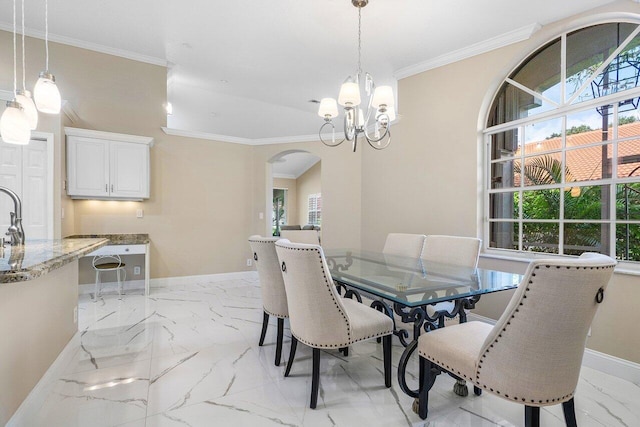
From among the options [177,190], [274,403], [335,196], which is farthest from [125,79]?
[274,403]

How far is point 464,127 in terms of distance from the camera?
3.40 metres

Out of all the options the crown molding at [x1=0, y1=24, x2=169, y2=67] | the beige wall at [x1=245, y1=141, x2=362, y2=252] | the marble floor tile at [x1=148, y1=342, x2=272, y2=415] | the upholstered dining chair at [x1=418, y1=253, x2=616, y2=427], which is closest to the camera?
the upholstered dining chair at [x1=418, y1=253, x2=616, y2=427]

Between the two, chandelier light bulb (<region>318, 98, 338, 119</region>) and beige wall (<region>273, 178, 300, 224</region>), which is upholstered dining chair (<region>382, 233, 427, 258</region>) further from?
beige wall (<region>273, 178, 300, 224</region>)

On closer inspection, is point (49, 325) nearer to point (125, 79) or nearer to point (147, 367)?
point (147, 367)

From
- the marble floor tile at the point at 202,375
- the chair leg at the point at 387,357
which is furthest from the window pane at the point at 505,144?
the marble floor tile at the point at 202,375

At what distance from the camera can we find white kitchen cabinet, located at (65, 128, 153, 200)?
3.84 m

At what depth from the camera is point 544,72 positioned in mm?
2947

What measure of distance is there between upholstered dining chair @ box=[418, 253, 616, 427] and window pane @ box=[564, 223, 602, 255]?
1686mm

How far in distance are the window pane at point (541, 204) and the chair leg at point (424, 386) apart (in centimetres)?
213

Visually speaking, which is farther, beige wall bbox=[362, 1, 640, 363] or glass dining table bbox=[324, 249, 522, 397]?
beige wall bbox=[362, 1, 640, 363]

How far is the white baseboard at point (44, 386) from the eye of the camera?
60.1 inches

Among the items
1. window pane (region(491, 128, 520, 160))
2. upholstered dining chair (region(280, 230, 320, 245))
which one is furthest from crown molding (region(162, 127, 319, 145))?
window pane (region(491, 128, 520, 160))

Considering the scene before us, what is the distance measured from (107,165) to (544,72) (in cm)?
510

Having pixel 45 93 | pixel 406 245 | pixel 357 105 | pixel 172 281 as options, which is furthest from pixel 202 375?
pixel 172 281
